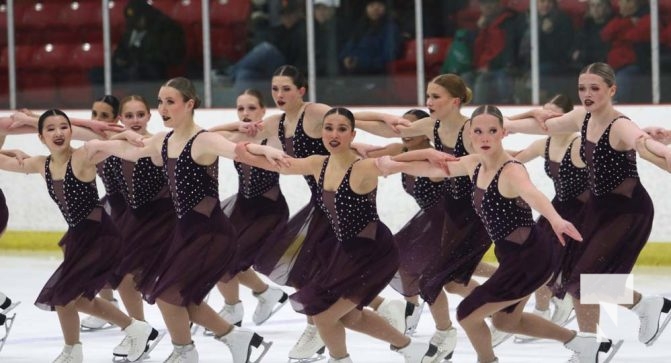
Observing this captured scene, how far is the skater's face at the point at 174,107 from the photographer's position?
7176mm

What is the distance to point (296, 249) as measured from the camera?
795 cm

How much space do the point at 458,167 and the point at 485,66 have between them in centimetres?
454

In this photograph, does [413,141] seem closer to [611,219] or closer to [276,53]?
[611,219]

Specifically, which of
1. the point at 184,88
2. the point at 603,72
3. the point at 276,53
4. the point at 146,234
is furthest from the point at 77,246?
the point at 276,53

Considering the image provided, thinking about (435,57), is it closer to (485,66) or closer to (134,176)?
(485,66)

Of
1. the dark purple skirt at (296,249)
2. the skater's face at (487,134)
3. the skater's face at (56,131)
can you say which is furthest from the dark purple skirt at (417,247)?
the skater's face at (56,131)

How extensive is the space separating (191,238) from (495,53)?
4585mm

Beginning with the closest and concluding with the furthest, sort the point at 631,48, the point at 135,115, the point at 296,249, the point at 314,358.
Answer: the point at 314,358
the point at 296,249
the point at 135,115
the point at 631,48

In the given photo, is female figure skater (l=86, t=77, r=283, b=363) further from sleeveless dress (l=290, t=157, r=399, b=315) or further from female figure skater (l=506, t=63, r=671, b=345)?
female figure skater (l=506, t=63, r=671, b=345)

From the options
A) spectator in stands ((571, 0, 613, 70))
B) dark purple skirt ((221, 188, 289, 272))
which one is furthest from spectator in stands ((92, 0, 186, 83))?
dark purple skirt ((221, 188, 289, 272))

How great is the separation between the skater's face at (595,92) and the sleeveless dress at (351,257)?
1.03 meters

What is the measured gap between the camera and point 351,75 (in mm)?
11719

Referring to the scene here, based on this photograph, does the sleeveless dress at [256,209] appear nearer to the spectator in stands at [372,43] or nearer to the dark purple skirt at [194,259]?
the dark purple skirt at [194,259]

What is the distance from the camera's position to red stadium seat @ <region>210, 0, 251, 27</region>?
12125mm
